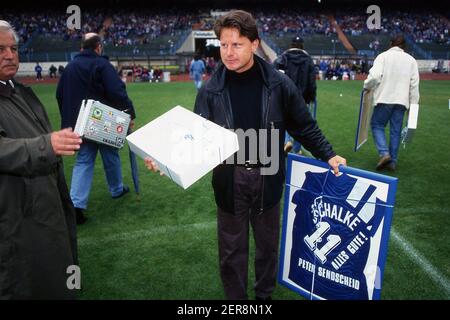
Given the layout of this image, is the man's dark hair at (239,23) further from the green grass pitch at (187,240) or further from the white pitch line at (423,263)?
the white pitch line at (423,263)

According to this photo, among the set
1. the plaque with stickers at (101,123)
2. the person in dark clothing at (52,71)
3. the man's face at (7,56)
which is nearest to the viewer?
the man's face at (7,56)

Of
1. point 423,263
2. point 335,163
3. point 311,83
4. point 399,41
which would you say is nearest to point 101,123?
point 335,163

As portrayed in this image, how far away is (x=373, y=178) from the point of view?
213 cm

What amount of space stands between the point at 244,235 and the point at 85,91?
2604 millimetres

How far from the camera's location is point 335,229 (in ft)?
7.73

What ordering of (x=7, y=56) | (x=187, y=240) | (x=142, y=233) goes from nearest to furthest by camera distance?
1. (x=7, y=56)
2. (x=187, y=240)
3. (x=142, y=233)

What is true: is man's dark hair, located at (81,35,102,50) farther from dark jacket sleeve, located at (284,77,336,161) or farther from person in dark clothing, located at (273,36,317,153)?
person in dark clothing, located at (273,36,317,153)

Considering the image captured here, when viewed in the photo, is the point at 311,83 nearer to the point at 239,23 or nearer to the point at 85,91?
the point at 85,91

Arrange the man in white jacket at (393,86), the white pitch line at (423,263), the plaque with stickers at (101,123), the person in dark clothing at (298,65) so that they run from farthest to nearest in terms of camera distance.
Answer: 1. the person in dark clothing at (298,65)
2. the man in white jacket at (393,86)
3. the white pitch line at (423,263)
4. the plaque with stickers at (101,123)

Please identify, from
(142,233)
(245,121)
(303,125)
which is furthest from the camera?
(142,233)

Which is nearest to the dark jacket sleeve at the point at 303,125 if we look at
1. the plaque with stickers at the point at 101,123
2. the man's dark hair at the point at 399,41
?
the plaque with stickers at the point at 101,123

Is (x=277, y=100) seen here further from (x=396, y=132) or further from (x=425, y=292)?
(x=396, y=132)

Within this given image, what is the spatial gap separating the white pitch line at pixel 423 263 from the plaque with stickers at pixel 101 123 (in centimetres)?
293

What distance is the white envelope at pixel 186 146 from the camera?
1.90 meters
